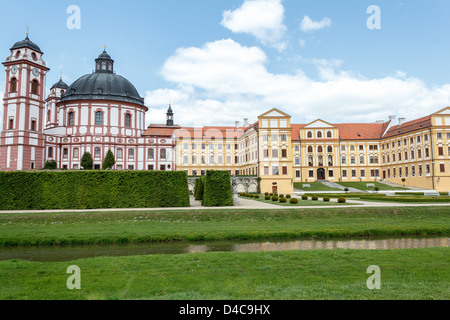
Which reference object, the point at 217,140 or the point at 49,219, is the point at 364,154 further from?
the point at 49,219

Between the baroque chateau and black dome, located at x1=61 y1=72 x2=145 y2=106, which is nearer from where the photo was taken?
the baroque chateau

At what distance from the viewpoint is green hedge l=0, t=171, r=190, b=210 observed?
2159 centimetres

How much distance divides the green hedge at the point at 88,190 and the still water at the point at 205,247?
33.7ft

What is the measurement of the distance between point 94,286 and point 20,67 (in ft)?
148

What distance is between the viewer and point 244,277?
6.48m

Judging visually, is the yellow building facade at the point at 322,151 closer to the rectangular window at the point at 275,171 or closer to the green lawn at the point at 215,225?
the rectangular window at the point at 275,171

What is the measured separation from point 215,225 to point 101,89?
4251cm

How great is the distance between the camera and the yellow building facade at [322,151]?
151 feet

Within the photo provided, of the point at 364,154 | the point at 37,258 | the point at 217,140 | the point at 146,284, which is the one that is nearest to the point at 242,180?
the point at 217,140

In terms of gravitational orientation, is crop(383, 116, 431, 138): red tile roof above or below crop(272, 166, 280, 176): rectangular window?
above

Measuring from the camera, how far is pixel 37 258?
9.80 metres

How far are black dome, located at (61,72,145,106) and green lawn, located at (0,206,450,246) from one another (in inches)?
1429

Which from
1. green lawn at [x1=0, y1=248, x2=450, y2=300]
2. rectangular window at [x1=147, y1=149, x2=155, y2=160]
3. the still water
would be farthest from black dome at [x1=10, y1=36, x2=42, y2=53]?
green lawn at [x1=0, y1=248, x2=450, y2=300]

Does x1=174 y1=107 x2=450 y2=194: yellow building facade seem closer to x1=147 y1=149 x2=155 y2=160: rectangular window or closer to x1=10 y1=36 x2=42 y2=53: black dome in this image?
x1=147 y1=149 x2=155 y2=160: rectangular window
